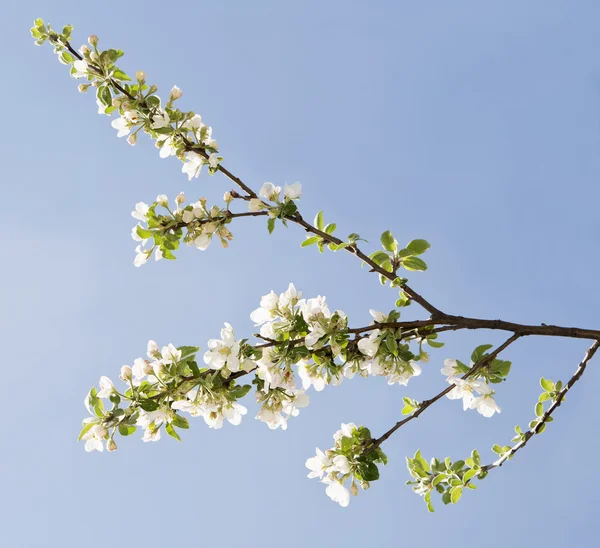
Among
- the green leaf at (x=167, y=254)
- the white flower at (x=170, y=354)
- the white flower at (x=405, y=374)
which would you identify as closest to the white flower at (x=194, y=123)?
the green leaf at (x=167, y=254)

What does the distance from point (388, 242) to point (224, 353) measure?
96 cm

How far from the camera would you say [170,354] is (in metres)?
2.62

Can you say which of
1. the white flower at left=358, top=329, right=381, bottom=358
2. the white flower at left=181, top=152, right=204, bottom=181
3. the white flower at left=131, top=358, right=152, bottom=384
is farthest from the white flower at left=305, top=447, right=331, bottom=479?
the white flower at left=181, top=152, right=204, bottom=181

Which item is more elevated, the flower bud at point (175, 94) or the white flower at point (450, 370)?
the flower bud at point (175, 94)

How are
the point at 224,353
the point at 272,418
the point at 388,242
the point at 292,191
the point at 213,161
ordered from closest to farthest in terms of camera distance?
the point at 224,353
the point at 272,418
the point at 388,242
the point at 292,191
the point at 213,161

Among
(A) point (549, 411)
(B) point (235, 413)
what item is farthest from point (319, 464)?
(A) point (549, 411)

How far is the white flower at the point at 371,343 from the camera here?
2.67m

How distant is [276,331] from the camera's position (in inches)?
109

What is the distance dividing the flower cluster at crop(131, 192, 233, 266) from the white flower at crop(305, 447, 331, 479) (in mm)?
1218

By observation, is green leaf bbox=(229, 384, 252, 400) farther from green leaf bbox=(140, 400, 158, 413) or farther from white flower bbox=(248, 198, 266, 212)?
white flower bbox=(248, 198, 266, 212)

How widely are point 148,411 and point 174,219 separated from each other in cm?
109

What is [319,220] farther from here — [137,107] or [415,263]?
[137,107]

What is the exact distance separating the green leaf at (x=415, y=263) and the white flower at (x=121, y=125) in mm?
1663

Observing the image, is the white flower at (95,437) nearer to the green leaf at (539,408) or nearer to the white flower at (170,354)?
the white flower at (170,354)
